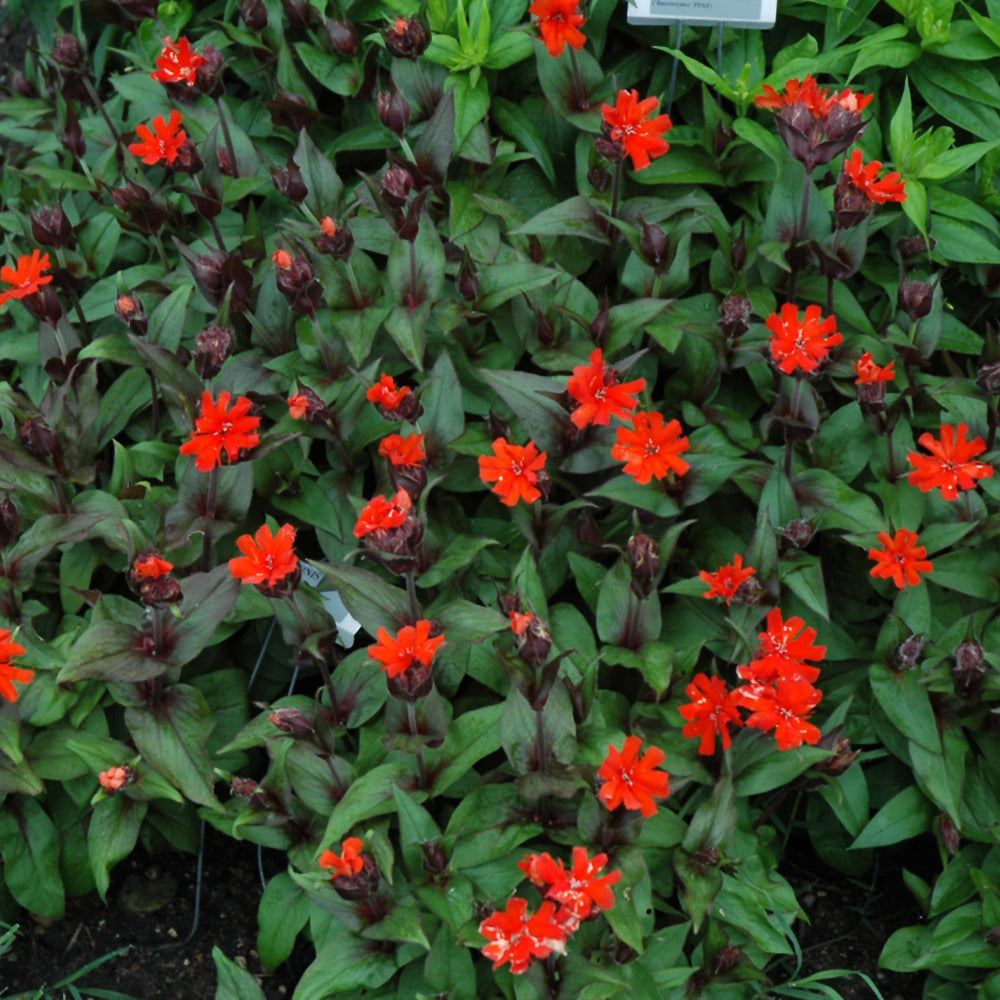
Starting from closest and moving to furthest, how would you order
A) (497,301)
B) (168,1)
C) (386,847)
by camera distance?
(386,847)
(497,301)
(168,1)

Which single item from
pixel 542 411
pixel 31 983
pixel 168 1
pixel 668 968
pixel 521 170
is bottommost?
pixel 31 983

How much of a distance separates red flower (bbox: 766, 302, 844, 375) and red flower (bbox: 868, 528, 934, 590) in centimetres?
37

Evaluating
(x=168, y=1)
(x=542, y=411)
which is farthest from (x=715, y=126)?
(x=168, y=1)

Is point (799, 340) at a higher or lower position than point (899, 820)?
higher

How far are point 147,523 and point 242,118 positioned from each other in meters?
1.29

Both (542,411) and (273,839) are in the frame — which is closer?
(273,839)

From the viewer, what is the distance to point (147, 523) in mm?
2549

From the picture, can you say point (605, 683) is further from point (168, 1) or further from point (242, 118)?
point (168, 1)

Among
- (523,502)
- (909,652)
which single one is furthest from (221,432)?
(909,652)

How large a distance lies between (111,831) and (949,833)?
1.66 meters

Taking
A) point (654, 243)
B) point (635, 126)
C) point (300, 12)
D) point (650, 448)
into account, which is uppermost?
point (300, 12)

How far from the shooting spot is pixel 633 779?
1937 millimetres

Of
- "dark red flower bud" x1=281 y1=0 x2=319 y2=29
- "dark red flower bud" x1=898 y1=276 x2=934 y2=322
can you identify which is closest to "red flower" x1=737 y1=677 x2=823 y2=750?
"dark red flower bud" x1=898 y1=276 x2=934 y2=322

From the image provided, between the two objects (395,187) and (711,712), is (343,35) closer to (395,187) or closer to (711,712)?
(395,187)
